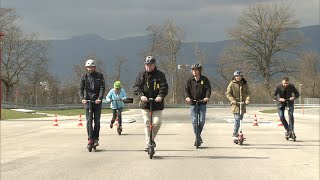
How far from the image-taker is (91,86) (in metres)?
12.3

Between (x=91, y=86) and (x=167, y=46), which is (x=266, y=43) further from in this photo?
(x=91, y=86)

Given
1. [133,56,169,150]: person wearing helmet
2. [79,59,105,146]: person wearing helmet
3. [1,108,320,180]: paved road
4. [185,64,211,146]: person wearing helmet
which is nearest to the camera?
[1,108,320,180]: paved road

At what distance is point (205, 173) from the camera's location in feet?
28.9

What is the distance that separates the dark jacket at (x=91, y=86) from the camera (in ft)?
40.1

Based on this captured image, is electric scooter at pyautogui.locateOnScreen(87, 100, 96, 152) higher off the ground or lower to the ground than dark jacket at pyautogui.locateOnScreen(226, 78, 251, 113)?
lower

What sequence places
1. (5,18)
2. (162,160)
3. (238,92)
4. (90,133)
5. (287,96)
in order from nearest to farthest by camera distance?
(162,160) → (90,133) → (238,92) → (287,96) → (5,18)

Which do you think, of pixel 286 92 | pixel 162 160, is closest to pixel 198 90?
pixel 162 160

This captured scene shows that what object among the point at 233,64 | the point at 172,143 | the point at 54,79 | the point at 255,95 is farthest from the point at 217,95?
the point at 172,143

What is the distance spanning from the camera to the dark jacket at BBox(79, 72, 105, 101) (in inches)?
482

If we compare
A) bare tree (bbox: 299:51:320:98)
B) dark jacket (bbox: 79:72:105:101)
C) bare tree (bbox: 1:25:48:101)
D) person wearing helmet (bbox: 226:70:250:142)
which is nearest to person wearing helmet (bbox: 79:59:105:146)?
dark jacket (bbox: 79:72:105:101)

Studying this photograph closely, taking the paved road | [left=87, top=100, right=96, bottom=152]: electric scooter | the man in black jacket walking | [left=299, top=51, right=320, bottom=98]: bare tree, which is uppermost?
[left=299, top=51, right=320, bottom=98]: bare tree

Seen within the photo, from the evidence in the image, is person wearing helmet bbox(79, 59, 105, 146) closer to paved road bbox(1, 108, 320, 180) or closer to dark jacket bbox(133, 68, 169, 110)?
paved road bbox(1, 108, 320, 180)

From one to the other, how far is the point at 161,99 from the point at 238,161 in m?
→ 1.93

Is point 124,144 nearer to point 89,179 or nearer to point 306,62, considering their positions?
point 89,179
